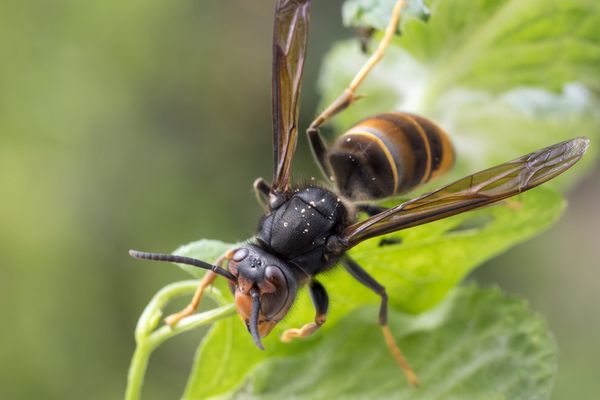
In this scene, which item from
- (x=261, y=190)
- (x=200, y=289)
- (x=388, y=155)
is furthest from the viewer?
(x=261, y=190)

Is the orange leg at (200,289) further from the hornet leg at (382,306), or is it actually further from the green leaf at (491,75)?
the green leaf at (491,75)

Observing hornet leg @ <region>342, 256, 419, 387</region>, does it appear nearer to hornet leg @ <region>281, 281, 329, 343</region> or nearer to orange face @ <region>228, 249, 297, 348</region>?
hornet leg @ <region>281, 281, 329, 343</region>

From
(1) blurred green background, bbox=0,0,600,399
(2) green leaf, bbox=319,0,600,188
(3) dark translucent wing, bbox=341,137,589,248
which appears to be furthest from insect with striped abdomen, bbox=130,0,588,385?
(1) blurred green background, bbox=0,0,600,399

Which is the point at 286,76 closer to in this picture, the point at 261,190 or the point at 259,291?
the point at 261,190

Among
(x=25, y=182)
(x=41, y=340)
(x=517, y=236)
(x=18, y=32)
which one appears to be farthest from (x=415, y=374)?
(x=18, y=32)

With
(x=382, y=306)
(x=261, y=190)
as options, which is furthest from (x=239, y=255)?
(x=261, y=190)

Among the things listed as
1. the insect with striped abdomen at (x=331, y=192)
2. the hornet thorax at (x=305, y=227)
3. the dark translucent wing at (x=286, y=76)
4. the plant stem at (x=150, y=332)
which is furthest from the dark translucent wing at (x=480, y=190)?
the plant stem at (x=150, y=332)
